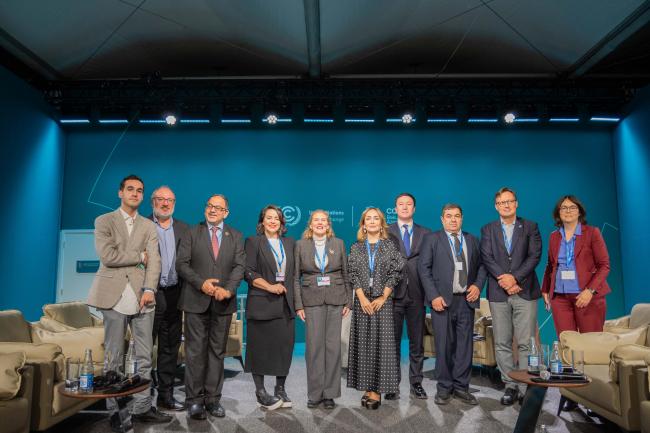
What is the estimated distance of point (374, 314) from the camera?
3982mm

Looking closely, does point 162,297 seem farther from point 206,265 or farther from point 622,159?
point 622,159

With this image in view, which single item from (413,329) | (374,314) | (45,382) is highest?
(374,314)

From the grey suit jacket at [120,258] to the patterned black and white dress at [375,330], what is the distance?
5.04 ft

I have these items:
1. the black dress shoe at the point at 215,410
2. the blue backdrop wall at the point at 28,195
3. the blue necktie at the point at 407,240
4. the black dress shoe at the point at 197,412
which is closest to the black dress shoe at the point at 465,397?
the blue necktie at the point at 407,240

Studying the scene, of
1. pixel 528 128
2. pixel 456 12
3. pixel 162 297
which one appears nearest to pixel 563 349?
pixel 162 297

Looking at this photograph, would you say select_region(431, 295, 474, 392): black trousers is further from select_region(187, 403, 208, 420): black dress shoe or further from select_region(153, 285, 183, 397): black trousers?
select_region(153, 285, 183, 397): black trousers

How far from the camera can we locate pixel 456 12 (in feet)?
19.7

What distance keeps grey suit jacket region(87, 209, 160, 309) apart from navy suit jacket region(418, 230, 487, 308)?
2.16m

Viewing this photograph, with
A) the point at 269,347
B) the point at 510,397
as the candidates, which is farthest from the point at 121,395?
the point at 510,397

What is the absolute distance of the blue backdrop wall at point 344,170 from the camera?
803cm

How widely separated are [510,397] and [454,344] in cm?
59

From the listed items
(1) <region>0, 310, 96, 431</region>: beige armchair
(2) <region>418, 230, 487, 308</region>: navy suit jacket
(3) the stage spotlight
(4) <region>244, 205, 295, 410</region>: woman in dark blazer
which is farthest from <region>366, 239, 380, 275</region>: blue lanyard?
(3) the stage spotlight

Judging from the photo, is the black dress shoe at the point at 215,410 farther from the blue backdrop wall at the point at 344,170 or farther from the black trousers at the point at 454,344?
the blue backdrop wall at the point at 344,170

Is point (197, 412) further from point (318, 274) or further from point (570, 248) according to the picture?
point (570, 248)
